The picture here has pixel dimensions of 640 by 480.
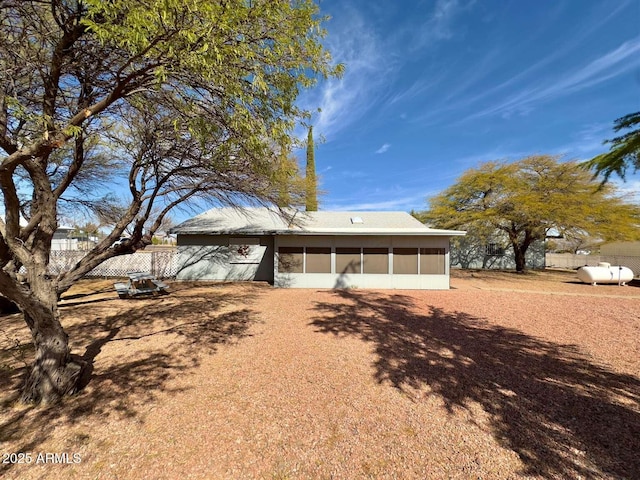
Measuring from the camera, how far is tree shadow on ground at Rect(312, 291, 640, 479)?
8.24 feet

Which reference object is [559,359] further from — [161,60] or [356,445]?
[161,60]

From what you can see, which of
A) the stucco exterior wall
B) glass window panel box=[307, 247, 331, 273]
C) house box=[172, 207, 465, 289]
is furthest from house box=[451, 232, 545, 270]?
the stucco exterior wall

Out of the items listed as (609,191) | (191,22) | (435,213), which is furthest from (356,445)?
(609,191)

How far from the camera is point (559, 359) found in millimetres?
4684

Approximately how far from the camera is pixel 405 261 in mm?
12398

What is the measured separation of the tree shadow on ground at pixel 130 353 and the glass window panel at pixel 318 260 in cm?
391

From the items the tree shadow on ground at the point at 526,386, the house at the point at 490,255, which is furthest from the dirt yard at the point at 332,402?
the house at the point at 490,255

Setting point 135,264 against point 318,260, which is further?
point 135,264

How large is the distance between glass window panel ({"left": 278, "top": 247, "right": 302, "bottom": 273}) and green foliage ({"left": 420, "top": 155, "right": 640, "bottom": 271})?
1111cm

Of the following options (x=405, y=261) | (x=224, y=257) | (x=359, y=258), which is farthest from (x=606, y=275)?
(x=224, y=257)

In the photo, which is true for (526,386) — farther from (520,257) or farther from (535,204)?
(520,257)

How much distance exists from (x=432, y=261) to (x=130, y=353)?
37.9 feet

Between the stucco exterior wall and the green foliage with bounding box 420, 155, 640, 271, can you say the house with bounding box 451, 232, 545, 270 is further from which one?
the stucco exterior wall

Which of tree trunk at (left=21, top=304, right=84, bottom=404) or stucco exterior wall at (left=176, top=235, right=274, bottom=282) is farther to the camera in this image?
stucco exterior wall at (left=176, top=235, right=274, bottom=282)
